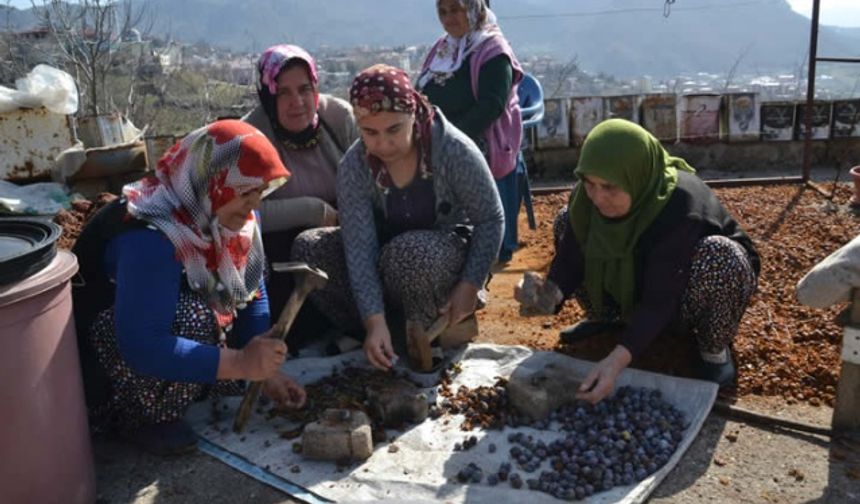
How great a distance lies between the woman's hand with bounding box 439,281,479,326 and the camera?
2.93 metres

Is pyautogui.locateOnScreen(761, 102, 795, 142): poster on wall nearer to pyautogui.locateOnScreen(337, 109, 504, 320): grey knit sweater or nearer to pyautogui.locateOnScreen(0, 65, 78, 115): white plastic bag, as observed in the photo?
pyautogui.locateOnScreen(337, 109, 504, 320): grey knit sweater

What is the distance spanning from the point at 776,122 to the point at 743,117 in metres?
0.33

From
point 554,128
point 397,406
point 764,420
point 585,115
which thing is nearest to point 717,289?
point 764,420

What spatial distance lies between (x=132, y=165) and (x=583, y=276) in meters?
4.33

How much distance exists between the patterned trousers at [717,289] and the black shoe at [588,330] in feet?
1.63

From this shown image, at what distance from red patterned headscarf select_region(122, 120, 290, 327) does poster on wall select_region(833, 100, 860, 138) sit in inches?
269

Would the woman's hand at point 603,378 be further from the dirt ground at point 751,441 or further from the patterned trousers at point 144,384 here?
the patterned trousers at point 144,384

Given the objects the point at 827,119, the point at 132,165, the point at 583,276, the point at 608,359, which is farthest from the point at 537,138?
the point at 608,359

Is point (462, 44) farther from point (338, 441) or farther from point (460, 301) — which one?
point (338, 441)

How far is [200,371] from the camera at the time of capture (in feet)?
7.37

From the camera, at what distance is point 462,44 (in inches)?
169

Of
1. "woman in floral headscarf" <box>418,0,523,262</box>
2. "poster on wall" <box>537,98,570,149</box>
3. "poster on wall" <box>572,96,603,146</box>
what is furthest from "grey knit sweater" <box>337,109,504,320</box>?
"poster on wall" <box>572,96,603,146</box>

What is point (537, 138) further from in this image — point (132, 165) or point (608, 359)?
point (608, 359)

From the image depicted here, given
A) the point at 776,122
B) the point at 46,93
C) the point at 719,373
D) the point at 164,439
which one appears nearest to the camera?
the point at 164,439
